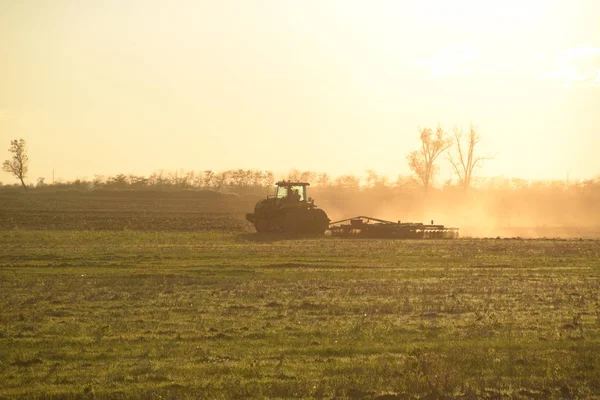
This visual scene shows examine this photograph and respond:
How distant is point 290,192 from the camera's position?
47688mm

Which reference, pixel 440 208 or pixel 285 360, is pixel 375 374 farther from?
pixel 440 208

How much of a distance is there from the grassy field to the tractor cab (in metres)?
19.6

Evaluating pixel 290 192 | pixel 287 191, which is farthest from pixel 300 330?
pixel 287 191

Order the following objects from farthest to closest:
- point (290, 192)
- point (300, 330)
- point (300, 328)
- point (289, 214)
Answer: point (290, 192) → point (289, 214) → point (300, 328) → point (300, 330)

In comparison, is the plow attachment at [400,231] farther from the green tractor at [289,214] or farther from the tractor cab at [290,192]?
the tractor cab at [290,192]

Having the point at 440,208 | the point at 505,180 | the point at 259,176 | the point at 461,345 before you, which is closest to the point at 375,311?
the point at 461,345

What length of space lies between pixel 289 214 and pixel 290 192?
1.63 metres

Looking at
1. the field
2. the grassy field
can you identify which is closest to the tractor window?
the field

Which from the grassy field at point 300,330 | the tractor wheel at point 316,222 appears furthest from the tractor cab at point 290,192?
the grassy field at point 300,330

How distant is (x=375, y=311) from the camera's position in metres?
16.2

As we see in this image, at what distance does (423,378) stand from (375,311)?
550 centimetres

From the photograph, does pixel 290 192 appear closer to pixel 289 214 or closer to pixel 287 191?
pixel 287 191

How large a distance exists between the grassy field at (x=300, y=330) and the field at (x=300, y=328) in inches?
1.6

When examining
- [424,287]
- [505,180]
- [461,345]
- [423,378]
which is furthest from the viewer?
[505,180]
